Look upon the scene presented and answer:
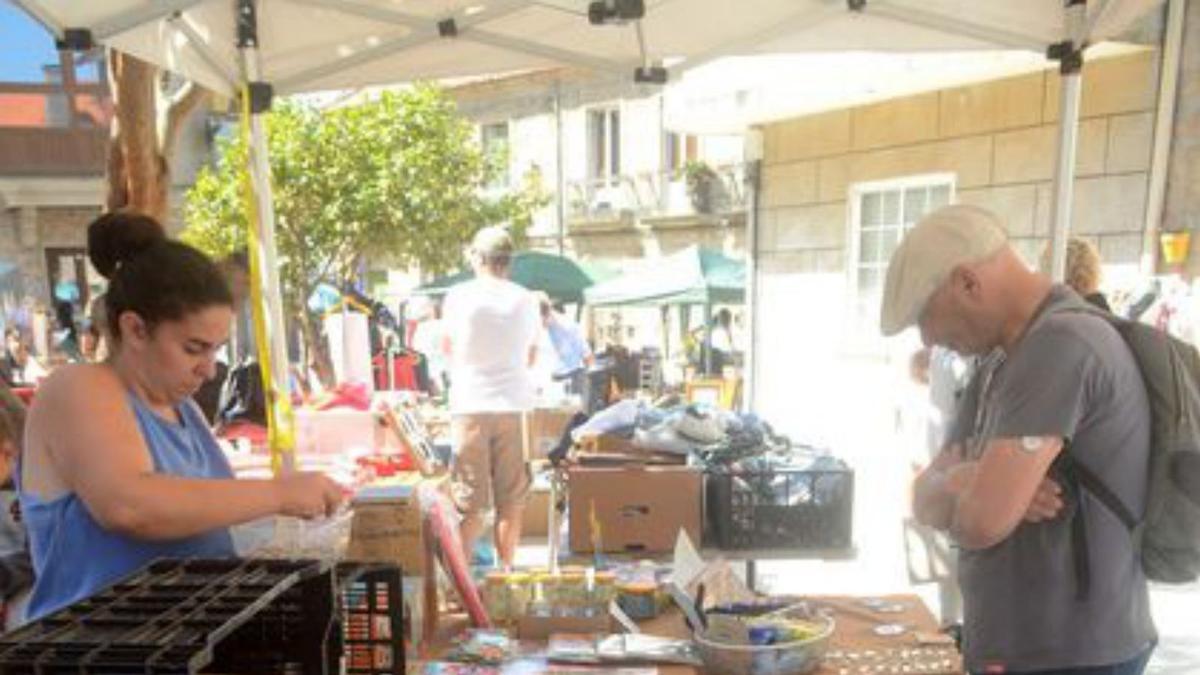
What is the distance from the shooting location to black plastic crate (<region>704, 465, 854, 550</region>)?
296cm

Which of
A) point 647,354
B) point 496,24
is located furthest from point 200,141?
point 496,24

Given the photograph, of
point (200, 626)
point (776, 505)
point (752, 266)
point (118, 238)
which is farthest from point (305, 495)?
point (752, 266)

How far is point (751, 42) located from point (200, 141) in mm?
18761

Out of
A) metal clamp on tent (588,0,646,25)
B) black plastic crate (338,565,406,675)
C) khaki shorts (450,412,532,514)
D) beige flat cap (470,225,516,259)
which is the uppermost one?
metal clamp on tent (588,0,646,25)

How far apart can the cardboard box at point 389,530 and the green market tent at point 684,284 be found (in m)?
8.43

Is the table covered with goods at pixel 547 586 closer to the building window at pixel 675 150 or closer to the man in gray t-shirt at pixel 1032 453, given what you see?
the man in gray t-shirt at pixel 1032 453

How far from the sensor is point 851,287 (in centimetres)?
759

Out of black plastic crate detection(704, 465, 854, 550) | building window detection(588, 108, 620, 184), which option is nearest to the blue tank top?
black plastic crate detection(704, 465, 854, 550)

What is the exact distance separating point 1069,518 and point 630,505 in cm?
155

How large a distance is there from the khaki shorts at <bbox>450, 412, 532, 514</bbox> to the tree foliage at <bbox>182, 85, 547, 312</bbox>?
7624mm

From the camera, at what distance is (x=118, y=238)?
1.73m

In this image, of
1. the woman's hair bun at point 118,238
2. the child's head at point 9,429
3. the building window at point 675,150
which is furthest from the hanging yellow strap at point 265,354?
the building window at point 675,150

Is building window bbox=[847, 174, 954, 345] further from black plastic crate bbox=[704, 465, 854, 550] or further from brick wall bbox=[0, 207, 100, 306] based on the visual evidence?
brick wall bbox=[0, 207, 100, 306]

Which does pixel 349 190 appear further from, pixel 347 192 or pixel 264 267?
pixel 264 267
